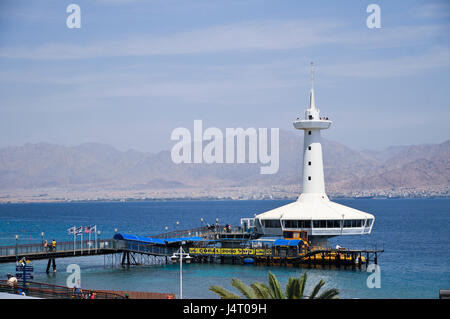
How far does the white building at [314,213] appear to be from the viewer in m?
66.8

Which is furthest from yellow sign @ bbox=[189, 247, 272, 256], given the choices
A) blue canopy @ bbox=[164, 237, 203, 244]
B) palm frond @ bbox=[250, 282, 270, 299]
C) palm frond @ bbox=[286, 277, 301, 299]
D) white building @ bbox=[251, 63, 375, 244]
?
palm frond @ bbox=[286, 277, 301, 299]

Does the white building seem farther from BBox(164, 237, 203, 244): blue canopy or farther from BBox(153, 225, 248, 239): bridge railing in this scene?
BBox(164, 237, 203, 244): blue canopy

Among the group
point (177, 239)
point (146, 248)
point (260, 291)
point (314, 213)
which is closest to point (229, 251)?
point (177, 239)

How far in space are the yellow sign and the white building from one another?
264cm

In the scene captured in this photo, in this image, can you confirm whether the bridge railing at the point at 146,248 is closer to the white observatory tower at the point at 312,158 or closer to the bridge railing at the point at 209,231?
the bridge railing at the point at 209,231

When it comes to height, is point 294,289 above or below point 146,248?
above

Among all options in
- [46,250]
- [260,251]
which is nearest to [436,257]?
[260,251]

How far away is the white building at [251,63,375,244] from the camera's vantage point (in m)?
66.8

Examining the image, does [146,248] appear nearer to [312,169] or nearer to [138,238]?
[138,238]

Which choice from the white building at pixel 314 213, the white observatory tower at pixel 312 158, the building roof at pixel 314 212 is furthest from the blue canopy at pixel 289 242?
the white observatory tower at pixel 312 158

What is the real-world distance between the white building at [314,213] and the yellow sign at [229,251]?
2.64 metres

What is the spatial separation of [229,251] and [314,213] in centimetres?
986

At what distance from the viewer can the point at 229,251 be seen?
71.0m
